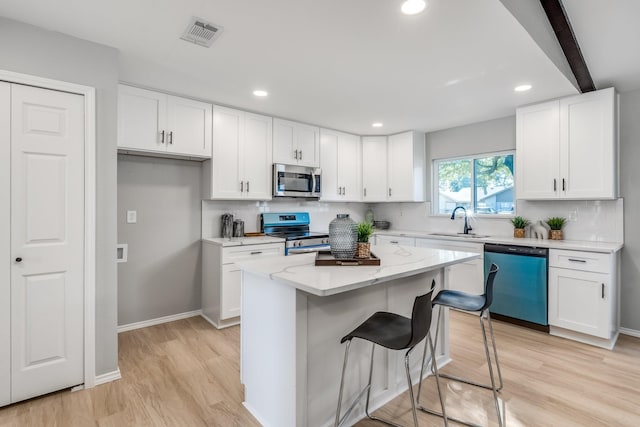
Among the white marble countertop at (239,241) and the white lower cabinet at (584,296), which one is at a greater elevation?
the white marble countertop at (239,241)

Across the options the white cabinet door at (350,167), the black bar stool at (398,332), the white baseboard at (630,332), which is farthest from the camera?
the white cabinet door at (350,167)

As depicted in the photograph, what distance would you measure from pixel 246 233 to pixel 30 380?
2308 mm

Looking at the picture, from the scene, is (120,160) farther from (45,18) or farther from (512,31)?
(512,31)

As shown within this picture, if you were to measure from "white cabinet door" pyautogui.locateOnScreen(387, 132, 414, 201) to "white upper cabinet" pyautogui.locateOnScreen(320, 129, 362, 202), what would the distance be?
48 centimetres

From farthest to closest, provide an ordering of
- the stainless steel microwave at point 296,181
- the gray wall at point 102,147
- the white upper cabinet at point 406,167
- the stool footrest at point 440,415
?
the white upper cabinet at point 406,167 → the stainless steel microwave at point 296,181 → the gray wall at point 102,147 → the stool footrest at point 440,415

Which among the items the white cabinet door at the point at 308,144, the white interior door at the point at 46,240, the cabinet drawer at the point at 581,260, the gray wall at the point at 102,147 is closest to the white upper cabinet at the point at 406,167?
the white cabinet door at the point at 308,144

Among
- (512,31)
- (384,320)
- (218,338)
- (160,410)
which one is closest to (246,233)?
(218,338)

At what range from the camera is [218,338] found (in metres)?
3.08

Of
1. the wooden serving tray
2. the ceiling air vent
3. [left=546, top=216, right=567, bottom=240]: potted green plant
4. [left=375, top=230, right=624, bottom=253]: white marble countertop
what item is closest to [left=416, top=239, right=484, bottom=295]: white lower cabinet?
[left=375, top=230, right=624, bottom=253]: white marble countertop

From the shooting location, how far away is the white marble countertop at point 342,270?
1454mm

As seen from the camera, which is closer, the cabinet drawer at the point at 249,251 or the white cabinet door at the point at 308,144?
the cabinet drawer at the point at 249,251

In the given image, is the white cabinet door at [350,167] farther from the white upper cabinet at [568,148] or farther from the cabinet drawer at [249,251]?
the white upper cabinet at [568,148]

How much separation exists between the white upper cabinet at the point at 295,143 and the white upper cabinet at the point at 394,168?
38.7 inches

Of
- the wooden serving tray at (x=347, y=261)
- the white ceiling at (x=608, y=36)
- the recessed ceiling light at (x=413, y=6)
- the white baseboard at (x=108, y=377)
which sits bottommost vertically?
the white baseboard at (x=108, y=377)
